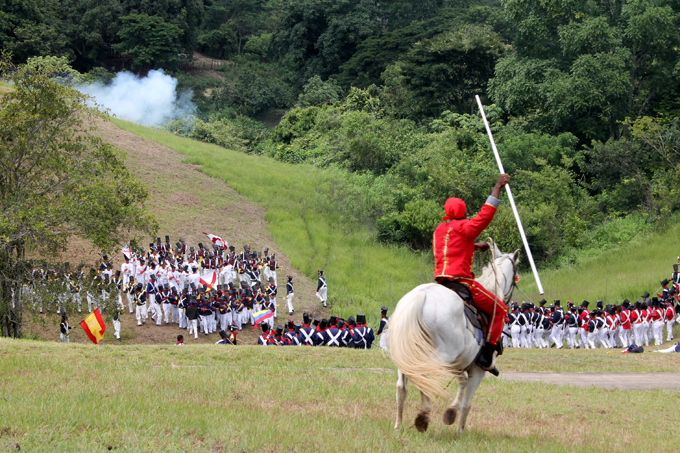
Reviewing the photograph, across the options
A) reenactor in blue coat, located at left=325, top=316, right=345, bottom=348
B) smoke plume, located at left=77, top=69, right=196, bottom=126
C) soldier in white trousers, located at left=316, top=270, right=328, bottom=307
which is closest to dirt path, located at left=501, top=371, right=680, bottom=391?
reenactor in blue coat, located at left=325, top=316, right=345, bottom=348

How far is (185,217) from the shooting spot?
37906mm

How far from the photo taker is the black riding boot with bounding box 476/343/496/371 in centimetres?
908

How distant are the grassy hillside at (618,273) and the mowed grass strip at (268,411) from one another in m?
17.6

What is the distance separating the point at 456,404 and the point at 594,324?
61.1 ft

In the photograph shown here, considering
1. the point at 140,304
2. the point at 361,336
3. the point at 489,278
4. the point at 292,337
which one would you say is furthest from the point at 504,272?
the point at 140,304

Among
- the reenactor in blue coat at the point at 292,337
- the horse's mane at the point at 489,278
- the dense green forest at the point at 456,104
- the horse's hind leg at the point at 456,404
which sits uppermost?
the dense green forest at the point at 456,104

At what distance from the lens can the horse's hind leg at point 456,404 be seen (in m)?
8.44

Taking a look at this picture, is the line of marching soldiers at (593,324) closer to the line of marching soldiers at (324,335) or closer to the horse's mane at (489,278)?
the line of marching soldiers at (324,335)

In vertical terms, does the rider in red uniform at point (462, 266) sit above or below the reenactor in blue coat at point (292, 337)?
above

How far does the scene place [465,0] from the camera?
7806cm

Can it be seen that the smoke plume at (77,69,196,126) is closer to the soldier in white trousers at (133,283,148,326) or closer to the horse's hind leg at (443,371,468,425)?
the soldier in white trousers at (133,283,148,326)

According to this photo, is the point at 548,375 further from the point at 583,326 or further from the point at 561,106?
the point at 561,106

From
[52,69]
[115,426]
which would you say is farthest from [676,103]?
[115,426]

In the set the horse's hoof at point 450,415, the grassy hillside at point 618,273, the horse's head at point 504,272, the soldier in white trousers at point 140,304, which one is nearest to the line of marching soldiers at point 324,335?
the soldier in white trousers at point 140,304
